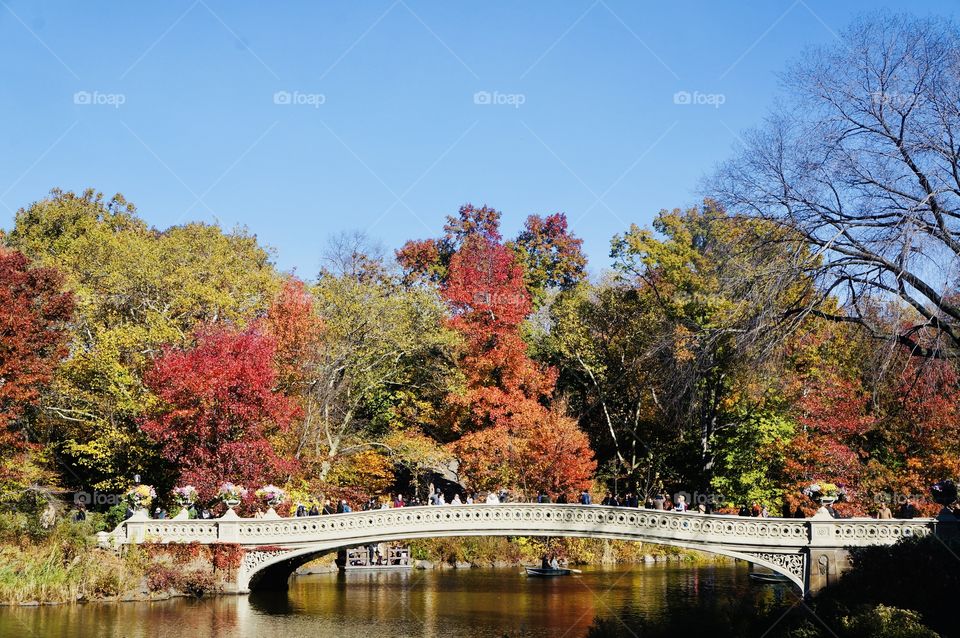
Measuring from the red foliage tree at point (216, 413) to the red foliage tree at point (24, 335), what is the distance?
3.47m

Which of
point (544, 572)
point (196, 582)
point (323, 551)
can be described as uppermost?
point (323, 551)

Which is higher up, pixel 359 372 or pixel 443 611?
pixel 359 372

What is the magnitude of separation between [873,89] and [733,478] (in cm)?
2135

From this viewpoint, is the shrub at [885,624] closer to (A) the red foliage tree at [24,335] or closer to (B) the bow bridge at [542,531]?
(B) the bow bridge at [542,531]

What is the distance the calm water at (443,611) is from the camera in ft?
76.0

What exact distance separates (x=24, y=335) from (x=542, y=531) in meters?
15.6

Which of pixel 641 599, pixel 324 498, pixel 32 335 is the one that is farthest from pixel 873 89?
pixel 324 498

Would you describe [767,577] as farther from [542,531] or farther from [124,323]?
[124,323]

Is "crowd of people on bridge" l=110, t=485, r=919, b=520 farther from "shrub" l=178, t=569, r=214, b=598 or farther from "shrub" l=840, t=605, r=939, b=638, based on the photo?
"shrub" l=840, t=605, r=939, b=638

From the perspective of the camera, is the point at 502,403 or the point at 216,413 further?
the point at 502,403

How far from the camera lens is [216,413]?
31422mm

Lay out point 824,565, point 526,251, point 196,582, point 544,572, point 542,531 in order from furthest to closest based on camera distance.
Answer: point 526,251 < point 544,572 < point 196,582 < point 542,531 < point 824,565

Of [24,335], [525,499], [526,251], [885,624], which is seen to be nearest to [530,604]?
[525,499]

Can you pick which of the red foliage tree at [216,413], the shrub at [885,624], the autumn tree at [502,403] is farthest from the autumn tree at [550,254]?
the shrub at [885,624]
